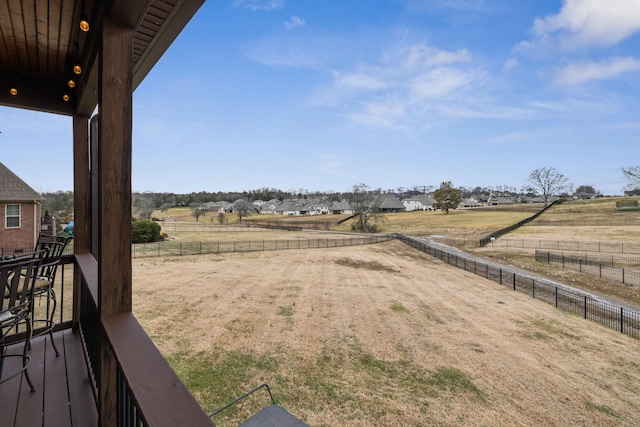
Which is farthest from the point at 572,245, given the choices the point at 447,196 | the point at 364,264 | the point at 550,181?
the point at 550,181

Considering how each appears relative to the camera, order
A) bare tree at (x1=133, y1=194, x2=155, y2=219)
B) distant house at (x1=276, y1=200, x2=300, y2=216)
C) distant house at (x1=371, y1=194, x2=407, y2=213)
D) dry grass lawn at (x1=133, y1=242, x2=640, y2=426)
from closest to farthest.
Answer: dry grass lawn at (x1=133, y1=242, x2=640, y2=426)
bare tree at (x1=133, y1=194, x2=155, y2=219)
distant house at (x1=371, y1=194, x2=407, y2=213)
distant house at (x1=276, y1=200, x2=300, y2=216)

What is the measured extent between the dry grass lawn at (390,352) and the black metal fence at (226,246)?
20.1 ft

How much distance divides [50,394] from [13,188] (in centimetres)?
1599

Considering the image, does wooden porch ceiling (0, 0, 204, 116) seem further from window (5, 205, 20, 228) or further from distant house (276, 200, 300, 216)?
distant house (276, 200, 300, 216)

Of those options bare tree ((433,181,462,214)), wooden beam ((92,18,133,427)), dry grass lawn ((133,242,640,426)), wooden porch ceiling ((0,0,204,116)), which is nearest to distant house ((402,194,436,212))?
bare tree ((433,181,462,214))

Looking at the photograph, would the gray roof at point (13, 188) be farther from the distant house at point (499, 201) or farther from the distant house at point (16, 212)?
the distant house at point (499, 201)

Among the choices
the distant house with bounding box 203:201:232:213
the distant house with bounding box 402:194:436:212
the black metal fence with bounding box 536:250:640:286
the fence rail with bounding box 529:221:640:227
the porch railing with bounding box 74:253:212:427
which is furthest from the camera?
the distant house with bounding box 203:201:232:213

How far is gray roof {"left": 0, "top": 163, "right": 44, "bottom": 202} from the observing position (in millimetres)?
12430

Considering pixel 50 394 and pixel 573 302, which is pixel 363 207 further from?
pixel 50 394

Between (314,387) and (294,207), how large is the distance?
233 ft

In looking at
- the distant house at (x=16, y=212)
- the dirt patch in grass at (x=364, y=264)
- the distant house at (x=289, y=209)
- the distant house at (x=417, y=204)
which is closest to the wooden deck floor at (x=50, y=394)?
the distant house at (x=16, y=212)

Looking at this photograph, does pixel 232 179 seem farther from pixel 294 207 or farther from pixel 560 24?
pixel 560 24

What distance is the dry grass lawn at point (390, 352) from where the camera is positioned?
Answer: 16.8ft

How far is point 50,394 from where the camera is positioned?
2.12 m
